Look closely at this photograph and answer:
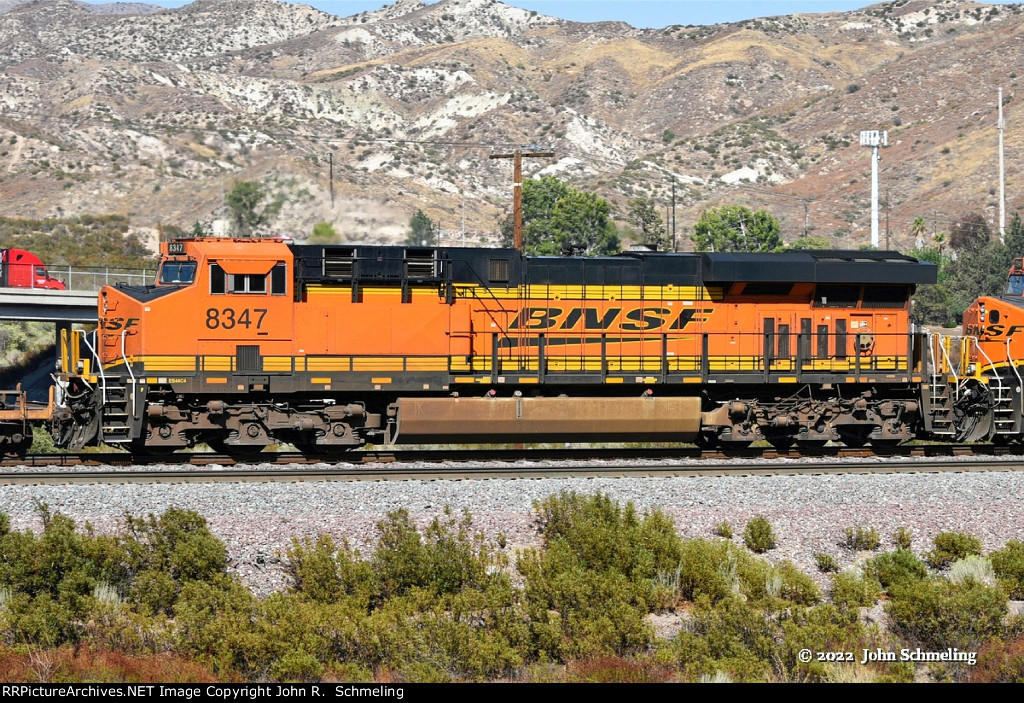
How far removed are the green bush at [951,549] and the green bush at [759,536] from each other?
5.28ft

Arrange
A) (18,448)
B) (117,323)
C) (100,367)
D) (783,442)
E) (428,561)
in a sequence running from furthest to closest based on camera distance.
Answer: (783,442), (117,323), (18,448), (100,367), (428,561)

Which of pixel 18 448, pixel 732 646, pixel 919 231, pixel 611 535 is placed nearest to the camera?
pixel 732 646

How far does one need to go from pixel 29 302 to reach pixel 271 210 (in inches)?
1356

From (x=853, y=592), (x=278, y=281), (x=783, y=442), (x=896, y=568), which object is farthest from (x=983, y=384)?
(x=278, y=281)

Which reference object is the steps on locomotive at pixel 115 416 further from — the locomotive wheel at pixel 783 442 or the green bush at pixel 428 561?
the locomotive wheel at pixel 783 442

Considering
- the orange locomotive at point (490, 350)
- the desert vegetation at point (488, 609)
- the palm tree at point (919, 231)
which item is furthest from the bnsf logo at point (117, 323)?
the palm tree at point (919, 231)

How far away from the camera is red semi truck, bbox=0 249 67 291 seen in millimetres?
38781

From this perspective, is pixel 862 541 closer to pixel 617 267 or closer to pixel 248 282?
pixel 617 267

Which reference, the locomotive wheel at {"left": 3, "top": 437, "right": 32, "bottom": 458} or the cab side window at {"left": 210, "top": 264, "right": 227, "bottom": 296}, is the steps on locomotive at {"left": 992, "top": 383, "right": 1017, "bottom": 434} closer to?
the cab side window at {"left": 210, "top": 264, "right": 227, "bottom": 296}

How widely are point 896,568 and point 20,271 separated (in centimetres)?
3621

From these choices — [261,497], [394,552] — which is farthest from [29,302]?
[394,552]

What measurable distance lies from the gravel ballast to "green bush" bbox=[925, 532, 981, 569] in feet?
0.83

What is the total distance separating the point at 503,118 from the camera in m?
140

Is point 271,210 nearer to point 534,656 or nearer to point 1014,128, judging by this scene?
point 534,656
